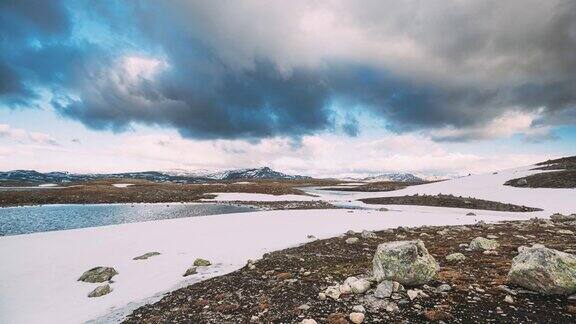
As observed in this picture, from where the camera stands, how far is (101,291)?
38.9ft

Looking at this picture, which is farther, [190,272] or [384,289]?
[190,272]

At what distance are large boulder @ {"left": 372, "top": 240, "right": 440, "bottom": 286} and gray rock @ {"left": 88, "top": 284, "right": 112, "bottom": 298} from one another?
9.20 meters

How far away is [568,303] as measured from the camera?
8.08 metres

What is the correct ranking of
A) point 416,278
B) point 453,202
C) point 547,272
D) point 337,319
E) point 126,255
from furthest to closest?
point 453,202 < point 126,255 < point 416,278 < point 547,272 < point 337,319

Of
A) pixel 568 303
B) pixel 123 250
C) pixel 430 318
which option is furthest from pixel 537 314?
pixel 123 250

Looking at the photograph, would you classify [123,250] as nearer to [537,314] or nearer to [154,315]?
[154,315]

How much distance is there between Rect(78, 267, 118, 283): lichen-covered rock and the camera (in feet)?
43.4

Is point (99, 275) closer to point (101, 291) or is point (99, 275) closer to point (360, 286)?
point (101, 291)

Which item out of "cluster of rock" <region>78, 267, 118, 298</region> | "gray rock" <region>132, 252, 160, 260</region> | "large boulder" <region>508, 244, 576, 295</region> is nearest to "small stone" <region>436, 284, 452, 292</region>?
"large boulder" <region>508, 244, 576, 295</region>

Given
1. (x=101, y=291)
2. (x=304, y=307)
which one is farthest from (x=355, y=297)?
(x=101, y=291)

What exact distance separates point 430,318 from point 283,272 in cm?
586

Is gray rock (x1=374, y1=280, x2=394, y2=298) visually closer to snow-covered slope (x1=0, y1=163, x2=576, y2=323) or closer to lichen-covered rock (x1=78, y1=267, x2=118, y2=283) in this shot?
snow-covered slope (x1=0, y1=163, x2=576, y2=323)

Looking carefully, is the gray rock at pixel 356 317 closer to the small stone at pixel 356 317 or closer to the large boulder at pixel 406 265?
the small stone at pixel 356 317

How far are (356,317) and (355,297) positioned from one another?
1400mm
